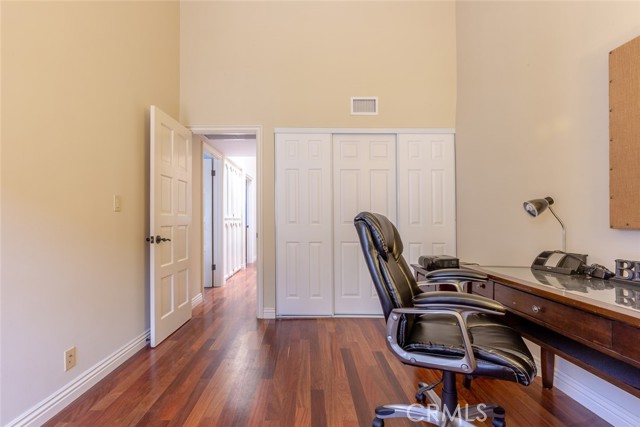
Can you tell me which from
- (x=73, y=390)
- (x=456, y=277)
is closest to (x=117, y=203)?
(x=73, y=390)

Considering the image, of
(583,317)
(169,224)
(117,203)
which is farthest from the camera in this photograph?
(169,224)

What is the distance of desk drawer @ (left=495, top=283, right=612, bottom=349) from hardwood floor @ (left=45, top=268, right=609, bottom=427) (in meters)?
0.63

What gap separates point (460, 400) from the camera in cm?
168

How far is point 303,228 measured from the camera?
10.2ft

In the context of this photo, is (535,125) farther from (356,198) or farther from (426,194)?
(356,198)

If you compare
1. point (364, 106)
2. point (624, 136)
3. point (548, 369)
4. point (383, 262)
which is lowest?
point (548, 369)

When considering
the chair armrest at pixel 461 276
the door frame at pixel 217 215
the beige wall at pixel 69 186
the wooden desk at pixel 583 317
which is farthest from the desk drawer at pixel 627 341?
the door frame at pixel 217 215

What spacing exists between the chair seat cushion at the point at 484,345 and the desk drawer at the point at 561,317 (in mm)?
141

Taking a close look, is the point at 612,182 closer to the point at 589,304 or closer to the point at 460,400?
the point at 589,304

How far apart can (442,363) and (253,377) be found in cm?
132

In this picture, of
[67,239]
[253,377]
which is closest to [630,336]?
[253,377]

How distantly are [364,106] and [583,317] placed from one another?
262 centimetres

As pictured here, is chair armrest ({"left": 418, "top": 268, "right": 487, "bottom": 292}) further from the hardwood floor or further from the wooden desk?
the hardwood floor

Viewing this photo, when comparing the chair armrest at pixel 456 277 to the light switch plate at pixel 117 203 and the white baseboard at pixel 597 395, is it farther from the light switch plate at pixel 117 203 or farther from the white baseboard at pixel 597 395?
the light switch plate at pixel 117 203
